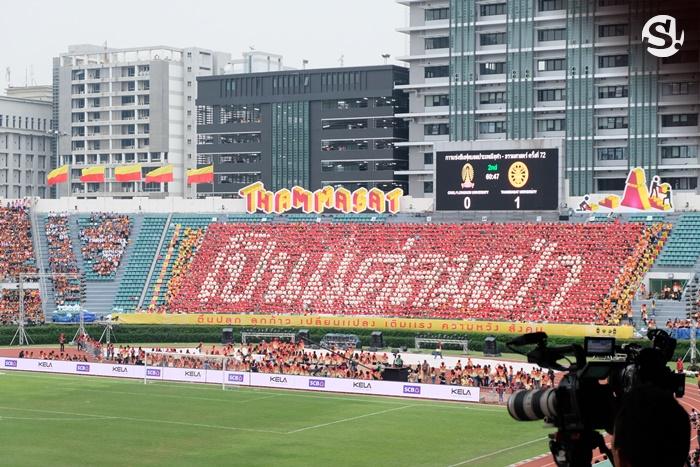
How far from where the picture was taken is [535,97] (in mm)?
121250

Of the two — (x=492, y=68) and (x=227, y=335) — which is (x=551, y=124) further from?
(x=227, y=335)

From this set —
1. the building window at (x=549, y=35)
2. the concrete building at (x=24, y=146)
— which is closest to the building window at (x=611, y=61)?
the building window at (x=549, y=35)

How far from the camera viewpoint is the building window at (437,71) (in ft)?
419

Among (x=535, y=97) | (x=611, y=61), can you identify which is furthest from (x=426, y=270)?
(x=611, y=61)

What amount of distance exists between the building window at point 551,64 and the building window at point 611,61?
372cm

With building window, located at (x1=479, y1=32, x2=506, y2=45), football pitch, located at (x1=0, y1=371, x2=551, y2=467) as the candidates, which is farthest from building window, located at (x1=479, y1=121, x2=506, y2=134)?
football pitch, located at (x1=0, y1=371, x2=551, y2=467)

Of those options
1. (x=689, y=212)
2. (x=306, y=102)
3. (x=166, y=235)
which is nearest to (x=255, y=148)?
(x=306, y=102)

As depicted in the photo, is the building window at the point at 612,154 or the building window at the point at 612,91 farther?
the building window at the point at 612,154

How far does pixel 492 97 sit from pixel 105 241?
41.1m

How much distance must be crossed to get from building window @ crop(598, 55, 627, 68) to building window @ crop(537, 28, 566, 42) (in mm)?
4469

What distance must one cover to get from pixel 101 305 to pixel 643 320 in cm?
4725

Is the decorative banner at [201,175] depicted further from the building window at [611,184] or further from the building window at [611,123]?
the building window at [611,123]

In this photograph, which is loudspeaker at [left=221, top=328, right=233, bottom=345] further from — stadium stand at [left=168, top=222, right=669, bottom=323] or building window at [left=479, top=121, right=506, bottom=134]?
building window at [left=479, top=121, right=506, bottom=134]

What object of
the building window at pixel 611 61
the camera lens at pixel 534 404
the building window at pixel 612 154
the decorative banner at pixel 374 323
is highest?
the building window at pixel 611 61
